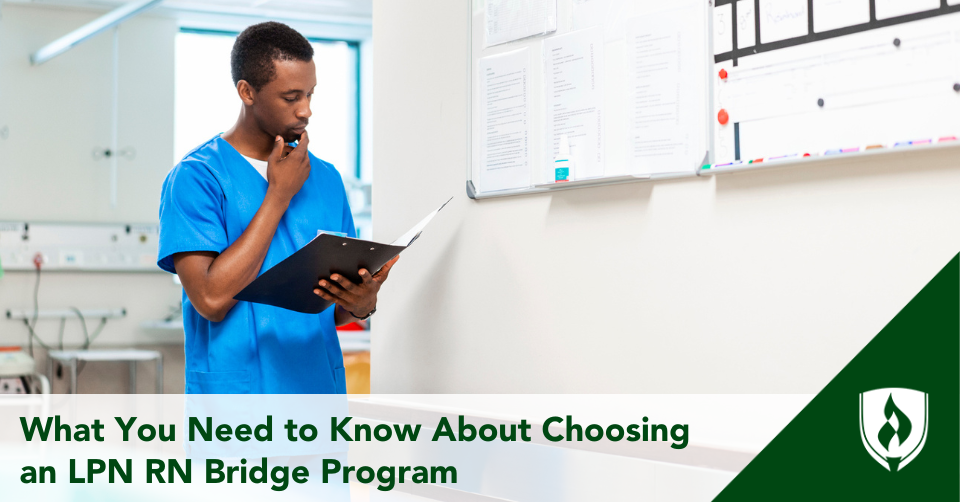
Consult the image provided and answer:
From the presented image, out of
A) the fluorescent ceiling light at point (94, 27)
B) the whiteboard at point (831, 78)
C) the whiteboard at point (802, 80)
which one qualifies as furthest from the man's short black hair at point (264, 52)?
the fluorescent ceiling light at point (94, 27)

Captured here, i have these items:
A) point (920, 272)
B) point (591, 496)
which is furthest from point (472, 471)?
point (920, 272)

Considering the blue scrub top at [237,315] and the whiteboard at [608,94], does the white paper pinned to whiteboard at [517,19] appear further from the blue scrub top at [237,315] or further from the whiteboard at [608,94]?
the blue scrub top at [237,315]

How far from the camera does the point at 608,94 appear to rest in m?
1.29

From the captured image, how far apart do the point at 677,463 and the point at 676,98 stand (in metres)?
0.50

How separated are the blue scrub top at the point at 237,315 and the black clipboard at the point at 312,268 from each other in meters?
0.06

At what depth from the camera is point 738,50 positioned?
110 cm

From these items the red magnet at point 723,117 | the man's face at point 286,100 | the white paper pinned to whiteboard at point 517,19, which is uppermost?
the white paper pinned to whiteboard at point 517,19

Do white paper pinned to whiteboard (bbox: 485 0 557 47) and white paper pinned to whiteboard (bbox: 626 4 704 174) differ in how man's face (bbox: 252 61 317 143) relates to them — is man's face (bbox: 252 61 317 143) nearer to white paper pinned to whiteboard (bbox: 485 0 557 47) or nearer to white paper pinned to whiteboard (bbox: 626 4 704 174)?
white paper pinned to whiteboard (bbox: 485 0 557 47)

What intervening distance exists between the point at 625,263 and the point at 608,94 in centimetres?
26

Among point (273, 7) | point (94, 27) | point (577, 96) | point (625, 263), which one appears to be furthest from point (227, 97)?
point (625, 263)

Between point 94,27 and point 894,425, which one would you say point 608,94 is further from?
point 94,27

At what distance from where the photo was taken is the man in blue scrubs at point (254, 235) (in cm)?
130

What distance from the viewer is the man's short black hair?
53.4 inches

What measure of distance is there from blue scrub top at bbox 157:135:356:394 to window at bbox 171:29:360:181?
3665 mm
